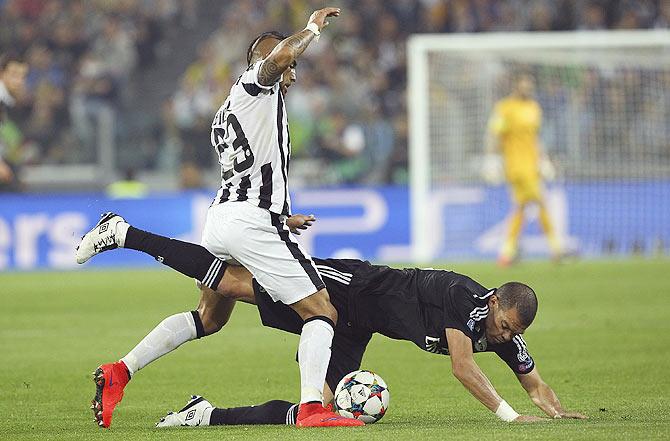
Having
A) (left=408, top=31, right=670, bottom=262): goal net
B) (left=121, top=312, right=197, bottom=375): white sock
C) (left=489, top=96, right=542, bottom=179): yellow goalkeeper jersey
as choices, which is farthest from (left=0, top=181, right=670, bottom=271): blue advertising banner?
(left=121, top=312, right=197, bottom=375): white sock

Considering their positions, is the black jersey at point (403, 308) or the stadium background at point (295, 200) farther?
the stadium background at point (295, 200)

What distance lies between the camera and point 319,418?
7109 millimetres

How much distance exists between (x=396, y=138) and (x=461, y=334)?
1634cm

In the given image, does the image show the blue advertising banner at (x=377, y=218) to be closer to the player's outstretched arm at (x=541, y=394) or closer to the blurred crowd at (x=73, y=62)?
the blurred crowd at (x=73, y=62)

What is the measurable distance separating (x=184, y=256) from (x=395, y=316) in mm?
1224

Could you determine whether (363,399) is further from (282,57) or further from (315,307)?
(282,57)

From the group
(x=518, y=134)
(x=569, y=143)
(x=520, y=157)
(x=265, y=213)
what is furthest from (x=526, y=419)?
(x=569, y=143)

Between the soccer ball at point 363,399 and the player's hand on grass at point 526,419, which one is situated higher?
the soccer ball at point 363,399

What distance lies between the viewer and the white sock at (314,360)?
284 inches

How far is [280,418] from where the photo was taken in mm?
7477

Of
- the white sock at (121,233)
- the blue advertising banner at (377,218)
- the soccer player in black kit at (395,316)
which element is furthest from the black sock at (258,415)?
the blue advertising banner at (377,218)

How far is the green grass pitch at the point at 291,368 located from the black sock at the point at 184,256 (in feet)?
2.83

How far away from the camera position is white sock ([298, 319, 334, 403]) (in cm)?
721

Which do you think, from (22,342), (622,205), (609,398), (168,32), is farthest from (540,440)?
(168,32)
